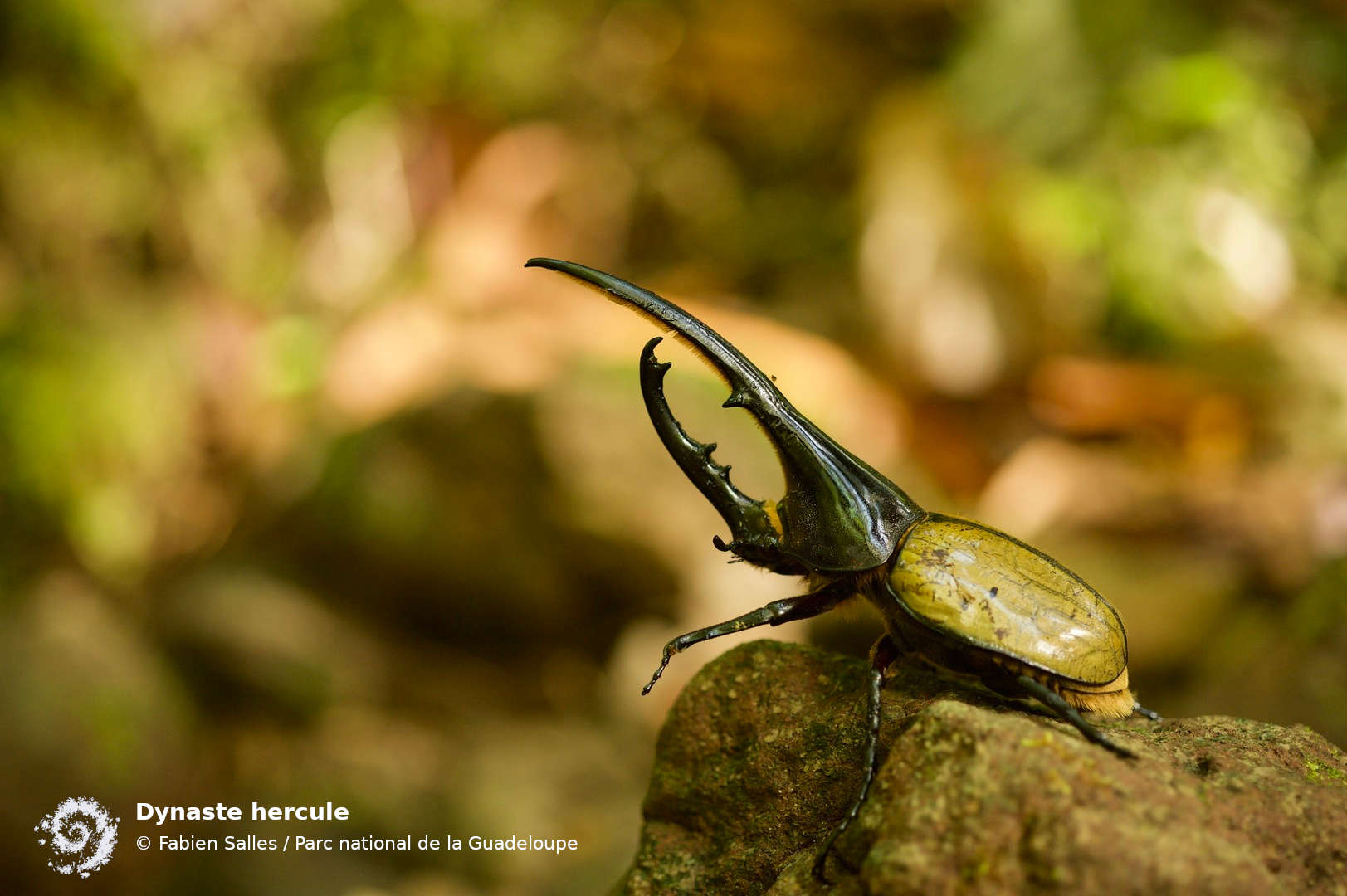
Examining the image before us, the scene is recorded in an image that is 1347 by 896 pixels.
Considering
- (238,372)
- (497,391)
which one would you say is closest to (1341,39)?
(497,391)

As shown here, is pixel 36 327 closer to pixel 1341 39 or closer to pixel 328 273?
pixel 328 273

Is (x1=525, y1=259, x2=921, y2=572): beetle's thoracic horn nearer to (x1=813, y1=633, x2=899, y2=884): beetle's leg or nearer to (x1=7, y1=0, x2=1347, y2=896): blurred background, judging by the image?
(x1=813, y1=633, x2=899, y2=884): beetle's leg

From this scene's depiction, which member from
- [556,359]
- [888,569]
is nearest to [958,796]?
[888,569]

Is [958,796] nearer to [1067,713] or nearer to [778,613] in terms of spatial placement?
[1067,713]

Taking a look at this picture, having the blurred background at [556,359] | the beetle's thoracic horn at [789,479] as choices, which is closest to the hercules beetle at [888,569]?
the beetle's thoracic horn at [789,479]

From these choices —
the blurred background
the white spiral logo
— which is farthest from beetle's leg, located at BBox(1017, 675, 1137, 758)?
the white spiral logo

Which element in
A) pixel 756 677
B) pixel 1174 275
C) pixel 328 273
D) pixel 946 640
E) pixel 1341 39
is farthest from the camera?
pixel 328 273
